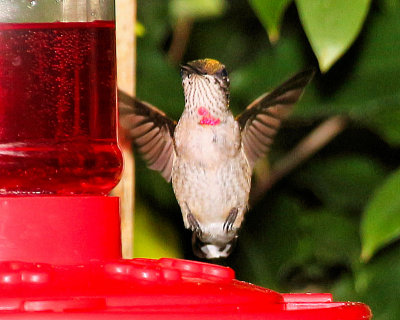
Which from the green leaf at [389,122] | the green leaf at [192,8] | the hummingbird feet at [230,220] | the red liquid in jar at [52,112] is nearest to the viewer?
the red liquid in jar at [52,112]

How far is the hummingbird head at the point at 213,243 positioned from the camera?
200 cm

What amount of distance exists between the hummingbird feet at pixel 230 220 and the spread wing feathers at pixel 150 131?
0.18m

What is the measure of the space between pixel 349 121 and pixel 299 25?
1.11ft

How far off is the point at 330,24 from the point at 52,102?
58 centimetres

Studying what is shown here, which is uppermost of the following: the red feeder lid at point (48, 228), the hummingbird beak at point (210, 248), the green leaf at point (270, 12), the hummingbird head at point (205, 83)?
the green leaf at point (270, 12)

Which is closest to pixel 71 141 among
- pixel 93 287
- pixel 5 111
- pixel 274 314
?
pixel 5 111

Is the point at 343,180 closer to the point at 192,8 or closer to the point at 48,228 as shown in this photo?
the point at 192,8

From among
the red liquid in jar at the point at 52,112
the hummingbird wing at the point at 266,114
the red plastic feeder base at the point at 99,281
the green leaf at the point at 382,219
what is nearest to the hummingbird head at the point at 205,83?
the hummingbird wing at the point at 266,114

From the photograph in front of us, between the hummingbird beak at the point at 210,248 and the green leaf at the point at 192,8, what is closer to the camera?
the hummingbird beak at the point at 210,248

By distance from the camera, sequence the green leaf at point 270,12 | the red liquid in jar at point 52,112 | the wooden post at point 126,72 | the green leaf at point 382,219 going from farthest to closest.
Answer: the green leaf at point 382,219, the green leaf at point 270,12, the wooden post at point 126,72, the red liquid in jar at point 52,112

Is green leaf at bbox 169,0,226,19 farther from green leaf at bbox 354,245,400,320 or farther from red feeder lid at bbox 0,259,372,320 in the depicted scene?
red feeder lid at bbox 0,259,372,320

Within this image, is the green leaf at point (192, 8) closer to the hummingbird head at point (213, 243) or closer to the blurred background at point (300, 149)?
the blurred background at point (300, 149)

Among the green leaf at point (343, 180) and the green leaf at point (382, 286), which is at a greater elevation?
the green leaf at point (343, 180)

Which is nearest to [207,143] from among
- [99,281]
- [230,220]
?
[230,220]
